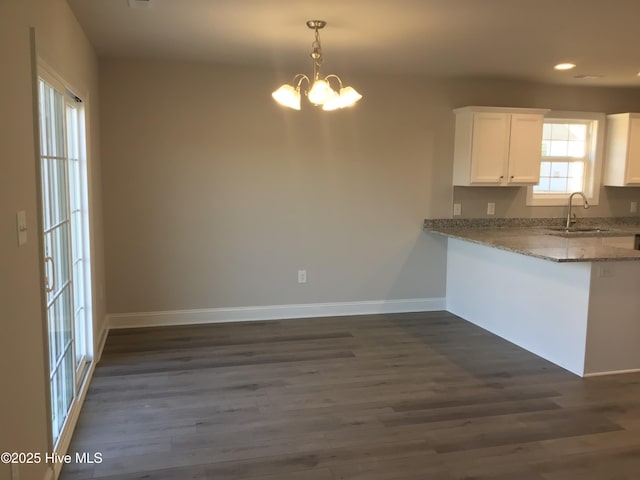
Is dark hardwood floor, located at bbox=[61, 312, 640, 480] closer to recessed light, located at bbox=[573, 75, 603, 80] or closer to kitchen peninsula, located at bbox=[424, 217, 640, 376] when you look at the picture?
kitchen peninsula, located at bbox=[424, 217, 640, 376]

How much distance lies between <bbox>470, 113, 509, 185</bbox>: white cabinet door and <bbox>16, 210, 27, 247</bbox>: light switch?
4154mm

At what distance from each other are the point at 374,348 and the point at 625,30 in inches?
113

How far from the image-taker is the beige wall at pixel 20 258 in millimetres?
1773

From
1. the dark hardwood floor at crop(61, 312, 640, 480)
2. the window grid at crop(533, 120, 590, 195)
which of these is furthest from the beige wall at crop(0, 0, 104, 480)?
the window grid at crop(533, 120, 590, 195)

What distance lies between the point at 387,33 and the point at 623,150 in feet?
11.5

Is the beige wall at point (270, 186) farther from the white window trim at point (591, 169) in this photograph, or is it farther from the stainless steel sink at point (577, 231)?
the stainless steel sink at point (577, 231)

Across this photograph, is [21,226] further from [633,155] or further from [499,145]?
[633,155]

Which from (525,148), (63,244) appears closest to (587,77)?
(525,148)

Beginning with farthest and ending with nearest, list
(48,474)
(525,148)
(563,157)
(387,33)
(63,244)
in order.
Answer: (563,157) → (525,148) → (387,33) → (63,244) → (48,474)

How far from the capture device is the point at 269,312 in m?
5.18

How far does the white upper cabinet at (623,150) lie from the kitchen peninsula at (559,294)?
78 cm

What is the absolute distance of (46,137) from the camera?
2691 millimetres

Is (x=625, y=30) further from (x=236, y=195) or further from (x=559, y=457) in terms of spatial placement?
(x=236, y=195)

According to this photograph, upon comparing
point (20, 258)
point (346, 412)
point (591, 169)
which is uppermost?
point (591, 169)
